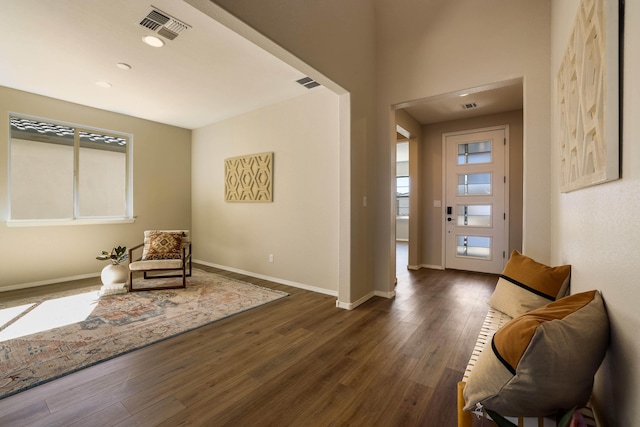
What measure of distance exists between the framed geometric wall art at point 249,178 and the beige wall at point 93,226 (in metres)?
1.31

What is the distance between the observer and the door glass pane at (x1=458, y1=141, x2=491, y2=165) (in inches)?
192

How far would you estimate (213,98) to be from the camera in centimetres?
423

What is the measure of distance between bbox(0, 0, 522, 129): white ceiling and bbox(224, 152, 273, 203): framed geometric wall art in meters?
0.85

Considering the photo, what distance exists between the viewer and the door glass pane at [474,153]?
16.0ft

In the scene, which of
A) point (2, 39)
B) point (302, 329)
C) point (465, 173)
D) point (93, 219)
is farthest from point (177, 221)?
point (465, 173)

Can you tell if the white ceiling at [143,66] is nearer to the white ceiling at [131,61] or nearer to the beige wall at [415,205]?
the white ceiling at [131,61]

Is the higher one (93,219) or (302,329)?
(93,219)

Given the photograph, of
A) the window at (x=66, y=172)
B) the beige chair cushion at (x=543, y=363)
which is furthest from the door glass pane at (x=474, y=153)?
the window at (x=66, y=172)

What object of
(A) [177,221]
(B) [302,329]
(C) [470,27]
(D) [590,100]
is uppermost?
(C) [470,27]

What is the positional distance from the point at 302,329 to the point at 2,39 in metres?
4.01

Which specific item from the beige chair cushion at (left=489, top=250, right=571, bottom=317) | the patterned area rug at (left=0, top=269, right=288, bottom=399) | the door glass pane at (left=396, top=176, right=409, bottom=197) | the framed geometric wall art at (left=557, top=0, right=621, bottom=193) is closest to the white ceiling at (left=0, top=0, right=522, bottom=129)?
the framed geometric wall art at (left=557, top=0, right=621, bottom=193)

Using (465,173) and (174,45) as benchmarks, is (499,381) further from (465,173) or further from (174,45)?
(465,173)

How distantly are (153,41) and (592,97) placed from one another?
3412 millimetres

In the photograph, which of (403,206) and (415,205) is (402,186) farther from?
(415,205)
